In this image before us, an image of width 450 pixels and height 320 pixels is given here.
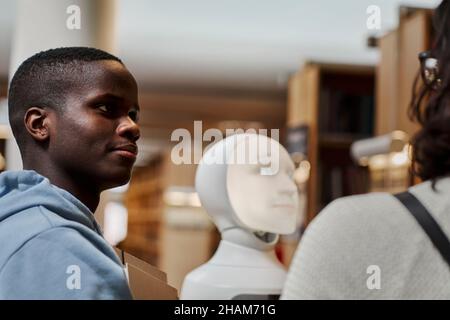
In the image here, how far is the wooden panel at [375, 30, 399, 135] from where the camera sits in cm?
246

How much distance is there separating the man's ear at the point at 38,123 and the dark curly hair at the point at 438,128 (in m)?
0.44

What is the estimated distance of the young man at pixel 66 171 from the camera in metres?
0.66

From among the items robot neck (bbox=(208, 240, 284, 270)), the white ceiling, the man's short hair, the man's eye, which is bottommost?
robot neck (bbox=(208, 240, 284, 270))

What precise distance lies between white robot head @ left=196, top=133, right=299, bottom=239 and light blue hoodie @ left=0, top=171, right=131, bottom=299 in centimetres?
38

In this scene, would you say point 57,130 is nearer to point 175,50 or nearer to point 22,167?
point 22,167

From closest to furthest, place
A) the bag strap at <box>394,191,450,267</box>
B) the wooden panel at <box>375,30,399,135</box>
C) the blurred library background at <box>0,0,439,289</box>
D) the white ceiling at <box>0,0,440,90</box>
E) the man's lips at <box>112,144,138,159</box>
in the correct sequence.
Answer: the bag strap at <box>394,191,450,267</box> < the man's lips at <box>112,144,138,159</box> < the blurred library background at <box>0,0,439,289</box> < the wooden panel at <box>375,30,399,135</box> < the white ceiling at <box>0,0,440,90</box>

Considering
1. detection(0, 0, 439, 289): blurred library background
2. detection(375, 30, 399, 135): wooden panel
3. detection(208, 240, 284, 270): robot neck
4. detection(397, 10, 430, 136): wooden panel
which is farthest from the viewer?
detection(375, 30, 399, 135): wooden panel

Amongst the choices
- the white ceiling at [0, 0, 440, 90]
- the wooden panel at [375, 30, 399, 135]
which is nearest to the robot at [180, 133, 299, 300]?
the wooden panel at [375, 30, 399, 135]

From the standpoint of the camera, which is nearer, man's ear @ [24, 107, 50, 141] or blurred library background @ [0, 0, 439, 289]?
man's ear @ [24, 107, 50, 141]

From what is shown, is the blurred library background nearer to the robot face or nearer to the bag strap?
the robot face
